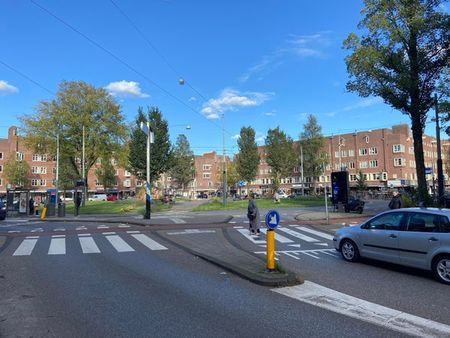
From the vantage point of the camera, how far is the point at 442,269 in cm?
816

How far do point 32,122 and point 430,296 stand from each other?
58.1 meters

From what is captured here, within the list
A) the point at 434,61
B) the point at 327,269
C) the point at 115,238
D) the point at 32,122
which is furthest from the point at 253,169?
the point at 327,269

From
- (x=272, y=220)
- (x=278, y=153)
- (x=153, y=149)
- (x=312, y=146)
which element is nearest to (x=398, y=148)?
(x=312, y=146)

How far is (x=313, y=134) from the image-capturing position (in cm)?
8050

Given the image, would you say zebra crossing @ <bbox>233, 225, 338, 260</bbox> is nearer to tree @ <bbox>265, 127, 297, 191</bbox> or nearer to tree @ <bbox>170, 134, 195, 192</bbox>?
tree @ <bbox>265, 127, 297, 191</bbox>

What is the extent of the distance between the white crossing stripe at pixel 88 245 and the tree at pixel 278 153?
169ft

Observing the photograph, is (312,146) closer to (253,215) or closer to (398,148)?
(398,148)

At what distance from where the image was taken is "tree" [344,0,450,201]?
72.1 feet

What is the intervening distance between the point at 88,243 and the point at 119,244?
127 cm

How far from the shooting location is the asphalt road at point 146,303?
210 inches

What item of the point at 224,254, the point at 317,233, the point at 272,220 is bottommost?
the point at 317,233

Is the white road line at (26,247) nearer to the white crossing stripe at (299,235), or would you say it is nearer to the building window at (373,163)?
the white crossing stripe at (299,235)

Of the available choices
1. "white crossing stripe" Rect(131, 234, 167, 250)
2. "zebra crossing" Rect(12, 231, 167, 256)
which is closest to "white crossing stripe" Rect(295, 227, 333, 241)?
"white crossing stripe" Rect(131, 234, 167, 250)

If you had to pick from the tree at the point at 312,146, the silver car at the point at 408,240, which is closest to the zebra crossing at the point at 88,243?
the silver car at the point at 408,240
